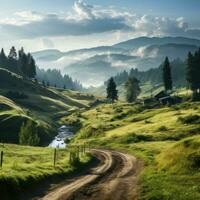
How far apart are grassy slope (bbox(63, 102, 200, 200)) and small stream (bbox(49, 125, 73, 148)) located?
6.25m

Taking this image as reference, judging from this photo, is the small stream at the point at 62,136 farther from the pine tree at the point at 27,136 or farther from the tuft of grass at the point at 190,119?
the tuft of grass at the point at 190,119

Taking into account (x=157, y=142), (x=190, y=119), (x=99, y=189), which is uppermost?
(x=190, y=119)

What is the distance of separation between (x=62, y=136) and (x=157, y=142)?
2400 inches

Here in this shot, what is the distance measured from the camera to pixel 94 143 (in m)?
107

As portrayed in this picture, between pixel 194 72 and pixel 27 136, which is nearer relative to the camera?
pixel 27 136

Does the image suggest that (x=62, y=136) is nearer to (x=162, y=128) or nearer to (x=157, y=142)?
(x=162, y=128)

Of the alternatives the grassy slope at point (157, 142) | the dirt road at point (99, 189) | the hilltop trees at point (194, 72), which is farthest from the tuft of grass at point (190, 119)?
the dirt road at point (99, 189)

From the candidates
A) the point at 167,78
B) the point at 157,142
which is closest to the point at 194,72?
the point at 167,78

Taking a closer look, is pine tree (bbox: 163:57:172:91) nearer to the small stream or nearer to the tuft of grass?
the small stream

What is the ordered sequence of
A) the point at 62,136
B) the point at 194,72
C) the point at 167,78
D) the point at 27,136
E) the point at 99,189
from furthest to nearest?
the point at 167,78 → the point at 194,72 → the point at 62,136 → the point at 27,136 → the point at 99,189

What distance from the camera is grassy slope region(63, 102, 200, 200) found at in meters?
35.6

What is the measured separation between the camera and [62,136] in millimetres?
148500

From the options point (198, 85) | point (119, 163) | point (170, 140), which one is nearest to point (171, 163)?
point (119, 163)

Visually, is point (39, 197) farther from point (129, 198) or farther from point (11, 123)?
point (11, 123)
